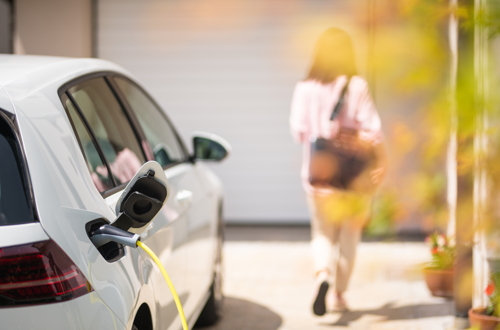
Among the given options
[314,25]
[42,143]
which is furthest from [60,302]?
[314,25]

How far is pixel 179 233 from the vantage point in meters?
2.59

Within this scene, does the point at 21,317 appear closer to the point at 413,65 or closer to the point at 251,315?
the point at 413,65

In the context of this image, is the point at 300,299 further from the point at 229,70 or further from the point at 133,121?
the point at 229,70

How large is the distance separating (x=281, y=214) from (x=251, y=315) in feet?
11.0

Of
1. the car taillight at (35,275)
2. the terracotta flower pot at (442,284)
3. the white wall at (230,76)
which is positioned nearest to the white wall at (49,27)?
the white wall at (230,76)

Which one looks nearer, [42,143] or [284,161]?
[42,143]

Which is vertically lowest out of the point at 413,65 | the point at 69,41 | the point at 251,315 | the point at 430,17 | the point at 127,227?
the point at 251,315

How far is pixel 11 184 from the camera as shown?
A: 152cm

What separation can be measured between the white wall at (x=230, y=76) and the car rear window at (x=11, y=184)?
6003mm

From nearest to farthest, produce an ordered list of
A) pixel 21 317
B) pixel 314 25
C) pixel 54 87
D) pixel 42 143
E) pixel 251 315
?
pixel 314 25
pixel 21 317
pixel 42 143
pixel 54 87
pixel 251 315

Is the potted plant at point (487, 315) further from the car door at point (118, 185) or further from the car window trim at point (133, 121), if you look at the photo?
the car window trim at point (133, 121)

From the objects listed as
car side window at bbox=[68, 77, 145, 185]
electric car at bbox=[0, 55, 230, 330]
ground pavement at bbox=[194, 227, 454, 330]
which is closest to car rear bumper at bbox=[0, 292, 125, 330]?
electric car at bbox=[0, 55, 230, 330]

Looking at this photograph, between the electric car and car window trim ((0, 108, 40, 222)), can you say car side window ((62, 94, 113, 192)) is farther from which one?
car window trim ((0, 108, 40, 222))

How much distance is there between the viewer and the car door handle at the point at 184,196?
2709 millimetres
